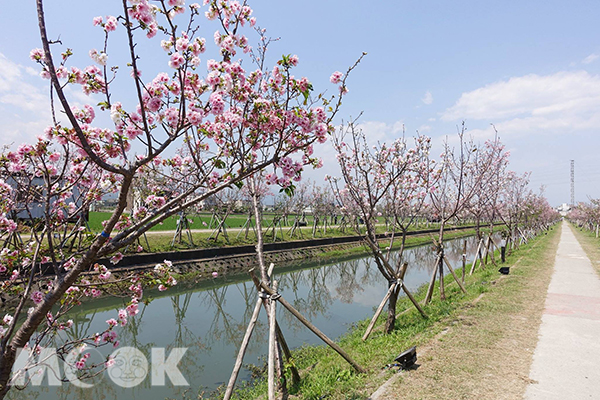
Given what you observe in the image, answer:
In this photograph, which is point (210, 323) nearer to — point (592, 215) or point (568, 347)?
point (568, 347)

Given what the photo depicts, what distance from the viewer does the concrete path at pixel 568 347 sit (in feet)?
14.4

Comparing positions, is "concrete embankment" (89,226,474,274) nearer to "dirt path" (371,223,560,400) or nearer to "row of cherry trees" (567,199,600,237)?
"dirt path" (371,223,560,400)

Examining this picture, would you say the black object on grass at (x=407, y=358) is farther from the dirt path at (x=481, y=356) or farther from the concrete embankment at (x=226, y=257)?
the concrete embankment at (x=226, y=257)

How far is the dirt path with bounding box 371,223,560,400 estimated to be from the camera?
14.4 ft

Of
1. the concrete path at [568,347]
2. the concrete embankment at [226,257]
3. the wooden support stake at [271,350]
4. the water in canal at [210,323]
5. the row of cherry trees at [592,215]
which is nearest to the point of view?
the wooden support stake at [271,350]

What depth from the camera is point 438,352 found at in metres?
5.64

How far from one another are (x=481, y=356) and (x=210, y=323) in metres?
8.09

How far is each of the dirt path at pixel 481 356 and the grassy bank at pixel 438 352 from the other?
0.01m

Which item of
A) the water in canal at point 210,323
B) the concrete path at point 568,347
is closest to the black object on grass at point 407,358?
the concrete path at point 568,347

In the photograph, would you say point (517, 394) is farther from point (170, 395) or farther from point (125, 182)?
point (170, 395)

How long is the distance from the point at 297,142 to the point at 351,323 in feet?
27.3

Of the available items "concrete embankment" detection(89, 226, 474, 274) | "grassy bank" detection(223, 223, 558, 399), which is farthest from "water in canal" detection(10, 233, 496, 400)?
"concrete embankment" detection(89, 226, 474, 274)

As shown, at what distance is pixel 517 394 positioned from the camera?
4227 millimetres

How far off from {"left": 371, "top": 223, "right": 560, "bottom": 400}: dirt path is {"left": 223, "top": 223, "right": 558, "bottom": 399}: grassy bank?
0.01 meters
